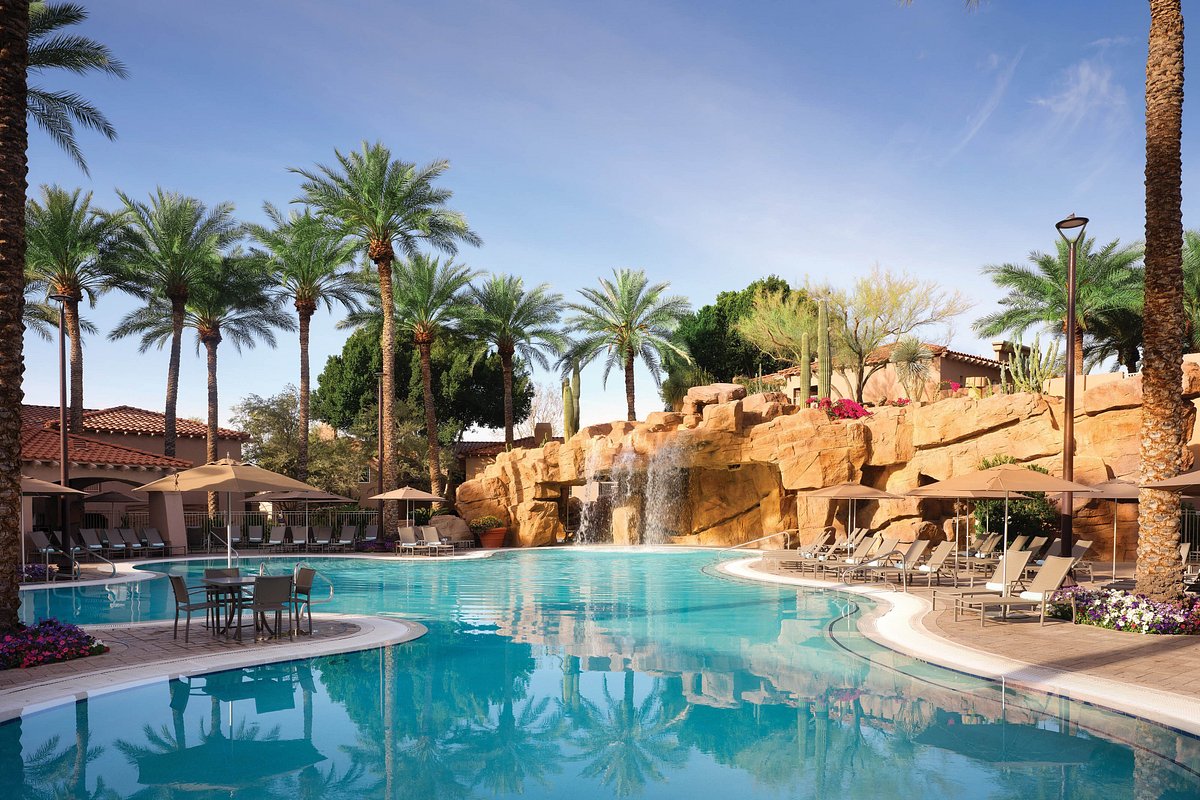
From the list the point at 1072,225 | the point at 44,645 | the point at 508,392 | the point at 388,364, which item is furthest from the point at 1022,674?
the point at 508,392

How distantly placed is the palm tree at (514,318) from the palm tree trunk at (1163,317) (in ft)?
95.9

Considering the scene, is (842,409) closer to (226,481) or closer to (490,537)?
(490,537)

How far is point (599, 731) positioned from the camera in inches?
316

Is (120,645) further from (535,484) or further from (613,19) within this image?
(535,484)

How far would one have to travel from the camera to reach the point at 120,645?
37.8ft

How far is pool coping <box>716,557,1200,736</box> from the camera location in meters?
7.69

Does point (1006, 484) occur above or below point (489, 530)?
above

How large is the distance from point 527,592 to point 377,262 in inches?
690

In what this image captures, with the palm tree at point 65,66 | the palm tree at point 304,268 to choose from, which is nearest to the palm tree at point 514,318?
the palm tree at point 304,268

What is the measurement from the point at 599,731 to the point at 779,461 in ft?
74.5

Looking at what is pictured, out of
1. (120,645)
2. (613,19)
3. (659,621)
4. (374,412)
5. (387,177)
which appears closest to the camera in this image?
(120,645)

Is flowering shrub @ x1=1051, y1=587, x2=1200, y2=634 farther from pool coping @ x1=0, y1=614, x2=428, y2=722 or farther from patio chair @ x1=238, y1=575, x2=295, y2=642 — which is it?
patio chair @ x1=238, y1=575, x2=295, y2=642

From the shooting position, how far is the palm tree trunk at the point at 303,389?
116 ft

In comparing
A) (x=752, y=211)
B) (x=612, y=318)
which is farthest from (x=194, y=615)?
(x=612, y=318)
